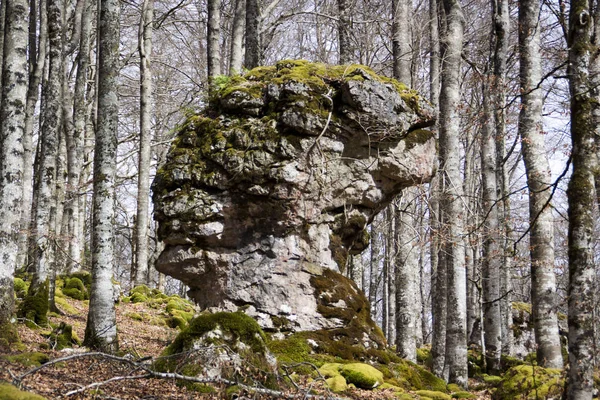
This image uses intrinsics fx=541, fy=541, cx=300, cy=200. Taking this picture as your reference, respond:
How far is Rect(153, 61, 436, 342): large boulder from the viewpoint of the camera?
859 centimetres

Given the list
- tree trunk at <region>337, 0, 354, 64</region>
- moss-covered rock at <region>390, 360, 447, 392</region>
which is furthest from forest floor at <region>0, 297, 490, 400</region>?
tree trunk at <region>337, 0, 354, 64</region>

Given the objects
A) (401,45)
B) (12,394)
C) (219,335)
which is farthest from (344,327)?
(401,45)

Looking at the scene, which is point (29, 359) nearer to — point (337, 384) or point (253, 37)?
point (337, 384)

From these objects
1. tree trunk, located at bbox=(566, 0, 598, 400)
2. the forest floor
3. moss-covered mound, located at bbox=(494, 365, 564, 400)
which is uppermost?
tree trunk, located at bbox=(566, 0, 598, 400)

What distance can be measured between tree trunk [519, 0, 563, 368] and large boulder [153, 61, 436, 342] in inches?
75.6

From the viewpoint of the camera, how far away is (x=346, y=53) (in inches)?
533

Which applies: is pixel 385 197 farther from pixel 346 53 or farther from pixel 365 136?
pixel 346 53

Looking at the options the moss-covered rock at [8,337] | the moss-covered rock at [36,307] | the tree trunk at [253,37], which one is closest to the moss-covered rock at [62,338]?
the moss-covered rock at [8,337]

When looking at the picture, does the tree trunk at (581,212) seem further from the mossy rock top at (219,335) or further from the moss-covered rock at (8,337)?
the moss-covered rock at (8,337)

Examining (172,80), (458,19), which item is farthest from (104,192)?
(172,80)

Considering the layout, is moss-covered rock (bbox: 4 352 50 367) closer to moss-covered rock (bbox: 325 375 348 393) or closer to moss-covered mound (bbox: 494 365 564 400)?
moss-covered rock (bbox: 325 375 348 393)

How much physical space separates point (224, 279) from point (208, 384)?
123 inches

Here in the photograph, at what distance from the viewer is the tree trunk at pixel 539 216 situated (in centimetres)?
845

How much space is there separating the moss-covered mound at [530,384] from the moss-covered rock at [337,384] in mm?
2412
